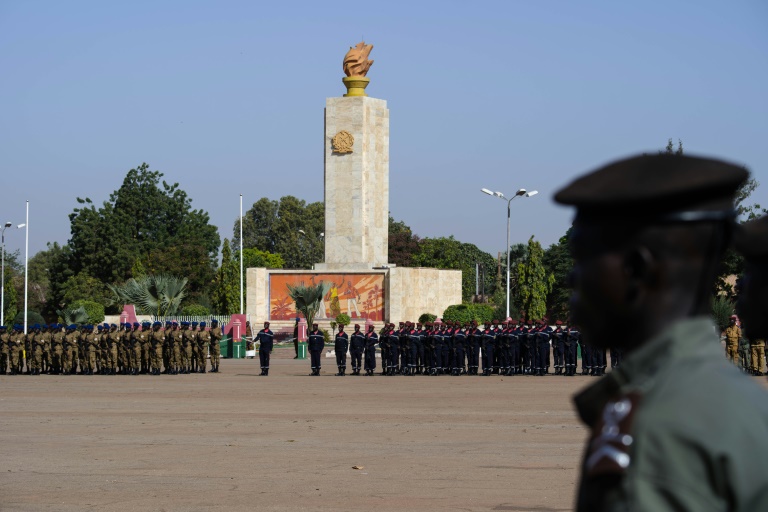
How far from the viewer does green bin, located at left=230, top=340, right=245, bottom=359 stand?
41656 mm

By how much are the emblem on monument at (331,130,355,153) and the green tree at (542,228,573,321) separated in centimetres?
1747

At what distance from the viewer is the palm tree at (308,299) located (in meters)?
44.5

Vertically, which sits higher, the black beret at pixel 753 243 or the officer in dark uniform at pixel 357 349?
the black beret at pixel 753 243

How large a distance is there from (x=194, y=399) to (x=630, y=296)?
20.1 m

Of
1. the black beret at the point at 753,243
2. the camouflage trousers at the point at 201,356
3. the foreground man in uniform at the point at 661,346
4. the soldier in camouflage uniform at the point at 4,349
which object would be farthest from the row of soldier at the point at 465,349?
the foreground man in uniform at the point at 661,346

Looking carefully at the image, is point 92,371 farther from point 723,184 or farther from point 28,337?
point 723,184

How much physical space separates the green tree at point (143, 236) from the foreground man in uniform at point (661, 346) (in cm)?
7200

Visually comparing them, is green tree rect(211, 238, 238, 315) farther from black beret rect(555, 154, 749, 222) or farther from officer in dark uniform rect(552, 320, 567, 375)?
black beret rect(555, 154, 749, 222)

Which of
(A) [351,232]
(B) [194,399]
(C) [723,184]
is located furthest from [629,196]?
(A) [351,232]

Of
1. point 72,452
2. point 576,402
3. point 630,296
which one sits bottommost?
point 72,452

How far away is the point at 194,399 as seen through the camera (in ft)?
71.2

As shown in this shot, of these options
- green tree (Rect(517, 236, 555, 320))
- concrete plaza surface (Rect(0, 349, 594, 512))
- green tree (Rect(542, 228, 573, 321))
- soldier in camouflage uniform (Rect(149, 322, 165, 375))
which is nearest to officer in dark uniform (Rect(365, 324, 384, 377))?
soldier in camouflage uniform (Rect(149, 322, 165, 375))

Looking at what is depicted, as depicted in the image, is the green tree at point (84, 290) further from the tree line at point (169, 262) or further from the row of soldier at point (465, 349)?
the row of soldier at point (465, 349)

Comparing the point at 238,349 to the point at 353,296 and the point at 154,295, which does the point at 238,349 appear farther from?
the point at 154,295
